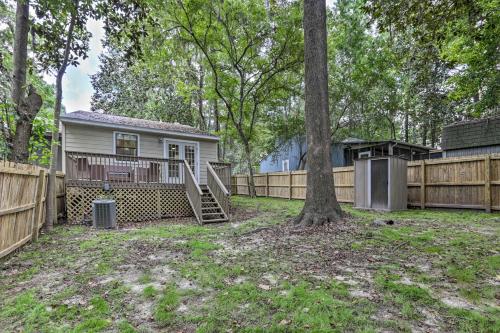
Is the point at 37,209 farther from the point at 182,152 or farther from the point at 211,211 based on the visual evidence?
the point at 182,152

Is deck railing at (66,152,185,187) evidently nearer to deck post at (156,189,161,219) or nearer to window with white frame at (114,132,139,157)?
deck post at (156,189,161,219)

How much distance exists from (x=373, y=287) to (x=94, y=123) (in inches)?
405

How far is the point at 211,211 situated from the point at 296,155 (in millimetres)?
13884

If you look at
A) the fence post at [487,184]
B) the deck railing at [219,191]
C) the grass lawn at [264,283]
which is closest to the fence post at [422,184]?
the fence post at [487,184]

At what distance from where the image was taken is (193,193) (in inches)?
349

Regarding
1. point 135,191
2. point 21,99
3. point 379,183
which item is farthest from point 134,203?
point 379,183

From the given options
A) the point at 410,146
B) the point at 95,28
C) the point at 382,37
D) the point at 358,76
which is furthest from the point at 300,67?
the point at 95,28

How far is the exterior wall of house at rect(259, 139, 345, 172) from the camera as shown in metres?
18.9

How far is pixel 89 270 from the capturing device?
3797mm

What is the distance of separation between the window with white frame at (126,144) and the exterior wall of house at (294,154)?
12.0 m

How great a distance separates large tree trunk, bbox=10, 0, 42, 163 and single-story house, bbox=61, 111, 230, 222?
9.99 ft

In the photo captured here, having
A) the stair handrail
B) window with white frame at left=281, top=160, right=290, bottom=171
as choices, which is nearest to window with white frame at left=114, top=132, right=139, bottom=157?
the stair handrail

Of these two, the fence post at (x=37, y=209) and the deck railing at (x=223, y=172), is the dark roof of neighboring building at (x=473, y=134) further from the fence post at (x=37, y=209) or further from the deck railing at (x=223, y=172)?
the fence post at (x=37, y=209)

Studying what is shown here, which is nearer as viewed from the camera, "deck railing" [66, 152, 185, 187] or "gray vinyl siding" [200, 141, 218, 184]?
"deck railing" [66, 152, 185, 187]
